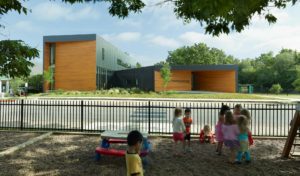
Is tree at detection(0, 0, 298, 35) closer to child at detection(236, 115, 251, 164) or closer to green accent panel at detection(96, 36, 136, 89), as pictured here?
child at detection(236, 115, 251, 164)

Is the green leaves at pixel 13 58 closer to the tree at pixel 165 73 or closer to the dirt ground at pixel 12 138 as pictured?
the dirt ground at pixel 12 138

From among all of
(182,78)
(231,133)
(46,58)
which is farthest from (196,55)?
(231,133)

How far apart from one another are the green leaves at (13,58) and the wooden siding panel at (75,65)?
4517cm

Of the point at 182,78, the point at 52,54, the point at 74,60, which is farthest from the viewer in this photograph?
the point at 182,78

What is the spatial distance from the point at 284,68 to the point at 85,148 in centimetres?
7663

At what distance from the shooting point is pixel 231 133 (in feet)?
24.3

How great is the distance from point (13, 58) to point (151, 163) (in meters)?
3.93

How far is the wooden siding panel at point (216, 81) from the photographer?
2033 inches

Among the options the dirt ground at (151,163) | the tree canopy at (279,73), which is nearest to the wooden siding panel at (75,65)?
the dirt ground at (151,163)

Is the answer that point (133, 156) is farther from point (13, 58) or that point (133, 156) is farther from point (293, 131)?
point (293, 131)

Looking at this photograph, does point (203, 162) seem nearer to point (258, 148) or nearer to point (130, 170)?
point (258, 148)

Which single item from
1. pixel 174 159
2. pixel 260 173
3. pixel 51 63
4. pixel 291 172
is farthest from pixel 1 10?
pixel 51 63

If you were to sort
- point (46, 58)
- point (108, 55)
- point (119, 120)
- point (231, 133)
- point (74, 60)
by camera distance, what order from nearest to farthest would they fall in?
point (231, 133) → point (119, 120) → point (74, 60) → point (46, 58) → point (108, 55)

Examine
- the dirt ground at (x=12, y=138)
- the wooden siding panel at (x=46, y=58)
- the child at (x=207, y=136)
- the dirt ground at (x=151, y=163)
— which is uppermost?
the wooden siding panel at (x=46, y=58)
